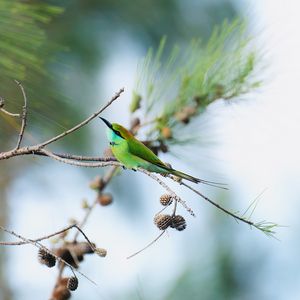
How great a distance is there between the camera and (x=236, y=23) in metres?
1.23

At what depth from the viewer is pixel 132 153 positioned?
956 mm

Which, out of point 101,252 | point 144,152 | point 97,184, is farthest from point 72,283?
point 97,184

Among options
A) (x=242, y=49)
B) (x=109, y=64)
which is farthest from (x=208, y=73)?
(x=109, y=64)

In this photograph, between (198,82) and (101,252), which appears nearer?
(101,252)

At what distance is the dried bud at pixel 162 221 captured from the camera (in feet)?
2.44

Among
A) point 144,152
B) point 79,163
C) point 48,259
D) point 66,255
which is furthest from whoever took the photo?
point 66,255

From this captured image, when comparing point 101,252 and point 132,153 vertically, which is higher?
point 132,153

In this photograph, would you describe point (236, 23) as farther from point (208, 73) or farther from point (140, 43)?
point (140, 43)

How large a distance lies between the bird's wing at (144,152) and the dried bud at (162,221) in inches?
5.6

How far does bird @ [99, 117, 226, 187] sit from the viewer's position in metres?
0.91

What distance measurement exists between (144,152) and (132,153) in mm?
19

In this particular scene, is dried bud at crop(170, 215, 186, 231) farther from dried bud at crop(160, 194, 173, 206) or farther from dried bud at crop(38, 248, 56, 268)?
dried bud at crop(38, 248, 56, 268)

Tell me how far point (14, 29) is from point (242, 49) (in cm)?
38

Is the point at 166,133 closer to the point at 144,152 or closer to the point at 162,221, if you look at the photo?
the point at 144,152
